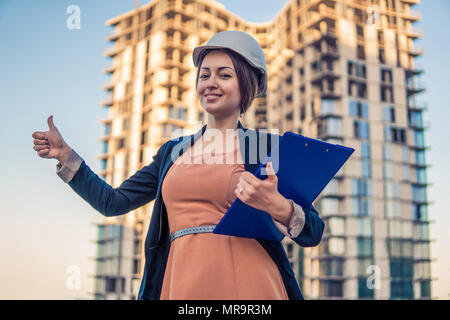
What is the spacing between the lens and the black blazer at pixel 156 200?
1.16 meters

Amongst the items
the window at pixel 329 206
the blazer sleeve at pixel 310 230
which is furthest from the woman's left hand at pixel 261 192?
the window at pixel 329 206

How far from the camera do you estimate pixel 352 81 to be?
2880cm

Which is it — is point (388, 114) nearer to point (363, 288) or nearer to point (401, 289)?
point (401, 289)

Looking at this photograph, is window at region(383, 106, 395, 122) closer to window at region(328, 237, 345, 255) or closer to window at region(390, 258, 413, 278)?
window at region(328, 237, 345, 255)

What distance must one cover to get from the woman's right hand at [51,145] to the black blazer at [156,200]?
6 centimetres

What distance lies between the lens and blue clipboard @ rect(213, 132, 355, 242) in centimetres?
95

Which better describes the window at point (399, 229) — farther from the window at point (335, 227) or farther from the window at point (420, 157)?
the window at point (420, 157)

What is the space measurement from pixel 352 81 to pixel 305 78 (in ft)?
10.1

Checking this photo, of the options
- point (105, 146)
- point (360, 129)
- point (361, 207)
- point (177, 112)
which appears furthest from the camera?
point (105, 146)

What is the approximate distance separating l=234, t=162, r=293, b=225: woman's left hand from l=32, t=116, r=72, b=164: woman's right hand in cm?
55

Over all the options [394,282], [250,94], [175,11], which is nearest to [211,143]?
[250,94]

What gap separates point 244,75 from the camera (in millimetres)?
1261

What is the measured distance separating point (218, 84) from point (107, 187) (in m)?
0.44

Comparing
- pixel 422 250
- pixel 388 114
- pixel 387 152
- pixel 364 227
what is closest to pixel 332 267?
pixel 364 227
